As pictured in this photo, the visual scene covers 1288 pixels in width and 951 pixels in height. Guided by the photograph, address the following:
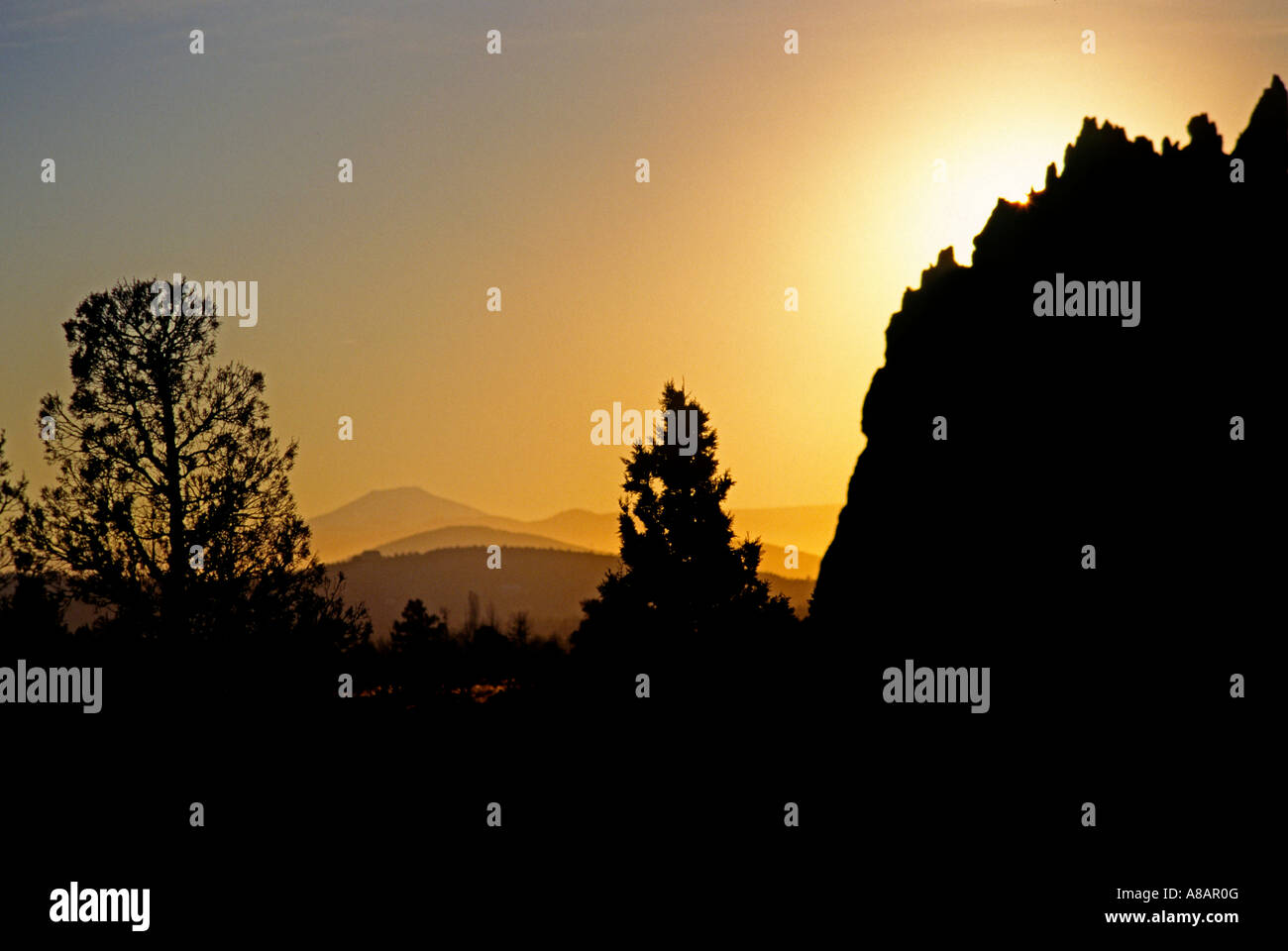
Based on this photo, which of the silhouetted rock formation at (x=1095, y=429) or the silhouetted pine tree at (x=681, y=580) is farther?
the silhouetted pine tree at (x=681, y=580)

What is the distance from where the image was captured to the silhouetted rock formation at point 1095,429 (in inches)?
952

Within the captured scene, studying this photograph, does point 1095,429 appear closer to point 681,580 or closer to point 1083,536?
point 1083,536

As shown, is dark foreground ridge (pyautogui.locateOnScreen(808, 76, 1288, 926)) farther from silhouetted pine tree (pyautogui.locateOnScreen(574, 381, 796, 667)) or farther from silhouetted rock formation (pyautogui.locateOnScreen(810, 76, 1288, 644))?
silhouetted pine tree (pyautogui.locateOnScreen(574, 381, 796, 667))

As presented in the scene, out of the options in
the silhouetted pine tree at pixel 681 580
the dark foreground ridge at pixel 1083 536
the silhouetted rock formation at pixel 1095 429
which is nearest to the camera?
the dark foreground ridge at pixel 1083 536

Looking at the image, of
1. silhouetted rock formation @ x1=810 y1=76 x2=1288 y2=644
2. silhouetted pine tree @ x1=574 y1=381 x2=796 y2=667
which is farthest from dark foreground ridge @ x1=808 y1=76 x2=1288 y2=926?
silhouetted pine tree @ x1=574 y1=381 x2=796 y2=667

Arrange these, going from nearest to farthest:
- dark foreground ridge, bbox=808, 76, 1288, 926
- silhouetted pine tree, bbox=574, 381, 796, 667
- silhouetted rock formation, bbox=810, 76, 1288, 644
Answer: dark foreground ridge, bbox=808, 76, 1288, 926
silhouetted rock formation, bbox=810, 76, 1288, 644
silhouetted pine tree, bbox=574, 381, 796, 667

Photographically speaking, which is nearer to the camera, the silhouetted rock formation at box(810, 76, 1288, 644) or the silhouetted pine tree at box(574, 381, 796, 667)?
the silhouetted rock formation at box(810, 76, 1288, 644)

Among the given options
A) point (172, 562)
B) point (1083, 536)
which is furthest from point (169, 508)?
point (1083, 536)

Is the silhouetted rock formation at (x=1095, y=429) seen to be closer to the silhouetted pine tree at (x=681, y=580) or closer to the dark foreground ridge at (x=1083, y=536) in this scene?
the dark foreground ridge at (x=1083, y=536)

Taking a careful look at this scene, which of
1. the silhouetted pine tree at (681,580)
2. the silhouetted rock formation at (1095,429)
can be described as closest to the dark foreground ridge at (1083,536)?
the silhouetted rock formation at (1095,429)

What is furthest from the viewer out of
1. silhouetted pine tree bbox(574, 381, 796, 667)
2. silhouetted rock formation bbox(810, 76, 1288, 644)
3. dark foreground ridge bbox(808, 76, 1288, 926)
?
silhouetted pine tree bbox(574, 381, 796, 667)

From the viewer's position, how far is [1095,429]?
25.7 metres

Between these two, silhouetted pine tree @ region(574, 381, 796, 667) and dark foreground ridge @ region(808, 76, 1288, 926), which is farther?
silhouetted pine tree @ region(574, 381, 796, 667)

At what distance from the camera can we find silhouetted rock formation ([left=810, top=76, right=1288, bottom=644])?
24188 mm
